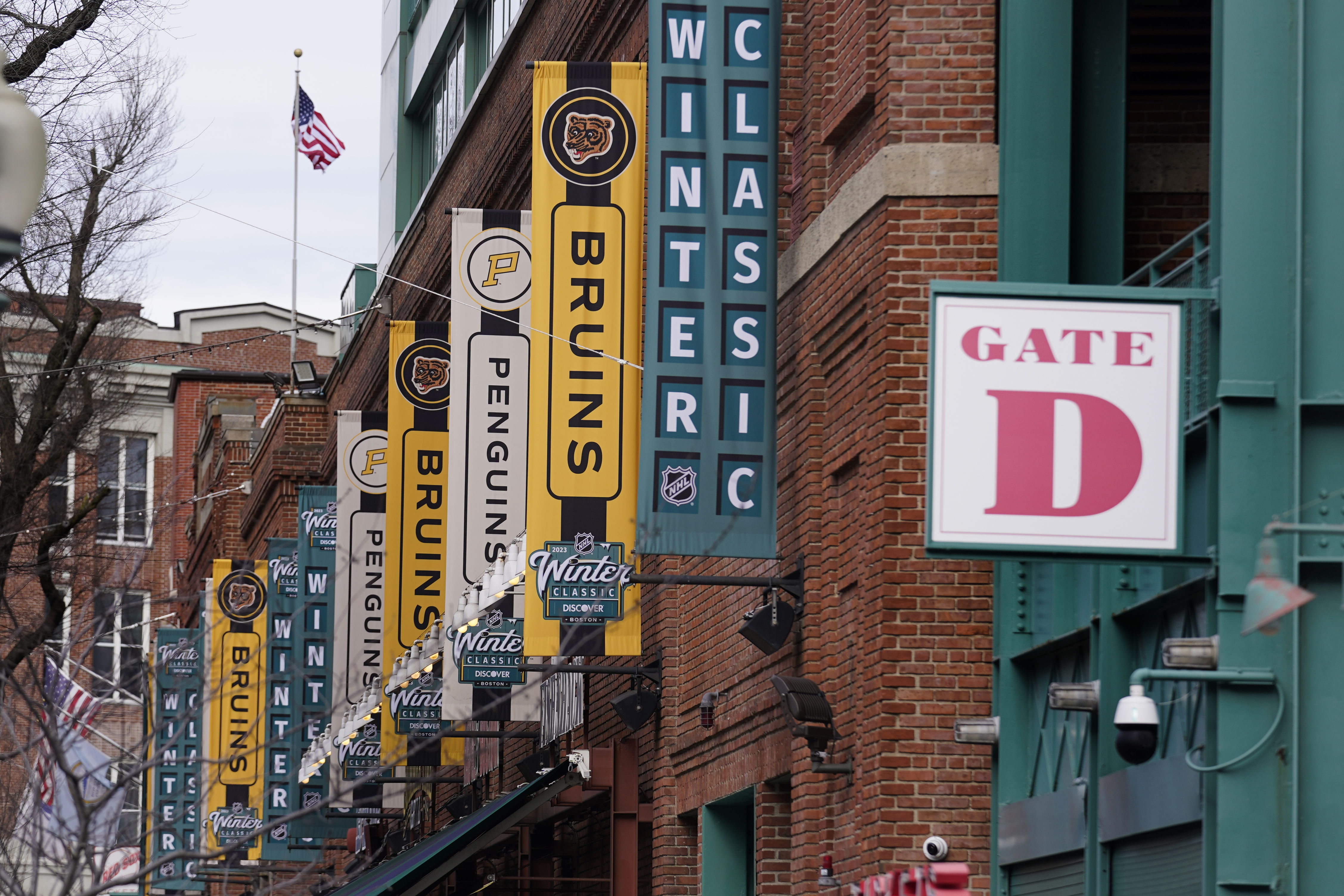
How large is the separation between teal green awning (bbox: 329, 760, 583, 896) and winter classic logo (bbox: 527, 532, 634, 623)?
10.9 feet

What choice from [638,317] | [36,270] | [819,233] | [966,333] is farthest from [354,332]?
[966,333]

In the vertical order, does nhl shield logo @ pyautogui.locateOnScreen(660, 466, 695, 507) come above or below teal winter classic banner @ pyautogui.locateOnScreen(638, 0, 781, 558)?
below

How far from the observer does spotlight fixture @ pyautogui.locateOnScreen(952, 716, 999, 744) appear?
1259 cm

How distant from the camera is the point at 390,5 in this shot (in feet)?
129

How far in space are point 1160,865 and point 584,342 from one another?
322 inches

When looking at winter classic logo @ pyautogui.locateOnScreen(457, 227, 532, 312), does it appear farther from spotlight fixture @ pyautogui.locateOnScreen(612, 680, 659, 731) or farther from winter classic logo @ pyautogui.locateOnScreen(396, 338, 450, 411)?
spotlight fixture @ pyautogui.locateOnScreen(612, 680, 659, 731)

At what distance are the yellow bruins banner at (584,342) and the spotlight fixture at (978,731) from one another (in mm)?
4740

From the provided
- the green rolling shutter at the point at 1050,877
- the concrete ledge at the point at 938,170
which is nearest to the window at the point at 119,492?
the concrete ledge at the point at 938,170

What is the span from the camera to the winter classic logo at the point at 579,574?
16.9 m

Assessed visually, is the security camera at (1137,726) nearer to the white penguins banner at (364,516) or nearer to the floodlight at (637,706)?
the floodlight at (637,706)

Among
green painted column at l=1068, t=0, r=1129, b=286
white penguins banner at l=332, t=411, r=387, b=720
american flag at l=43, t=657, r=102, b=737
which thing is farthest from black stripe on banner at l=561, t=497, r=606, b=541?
white penguins banner at l=332, t=411, r=387, b=720

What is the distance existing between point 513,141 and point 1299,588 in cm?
1800

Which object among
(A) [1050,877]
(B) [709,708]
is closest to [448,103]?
(B) [709,708]

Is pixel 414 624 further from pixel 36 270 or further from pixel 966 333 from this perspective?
pixel 966 333
